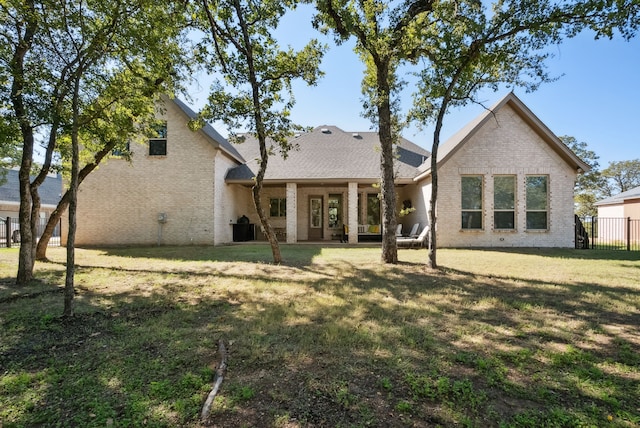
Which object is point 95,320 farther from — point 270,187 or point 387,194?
point 270,187

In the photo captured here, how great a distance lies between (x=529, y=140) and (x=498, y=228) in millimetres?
4065

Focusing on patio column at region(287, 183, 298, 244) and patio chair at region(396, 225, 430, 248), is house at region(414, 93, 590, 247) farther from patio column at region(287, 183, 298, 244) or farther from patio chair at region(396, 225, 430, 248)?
patio column at region(287, 183, 298, 244)

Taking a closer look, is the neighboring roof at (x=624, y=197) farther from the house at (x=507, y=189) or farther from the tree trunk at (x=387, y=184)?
the tree trunk at (x=387, y=184)

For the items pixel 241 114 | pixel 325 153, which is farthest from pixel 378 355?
pixel 325 153

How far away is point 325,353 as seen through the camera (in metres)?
3.31

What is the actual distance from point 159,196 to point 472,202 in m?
14.4

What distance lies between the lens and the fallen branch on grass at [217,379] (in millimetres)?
2308

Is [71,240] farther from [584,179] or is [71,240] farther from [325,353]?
[584,179]

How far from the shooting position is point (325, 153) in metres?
17.6

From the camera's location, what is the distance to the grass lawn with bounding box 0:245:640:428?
7.70ft

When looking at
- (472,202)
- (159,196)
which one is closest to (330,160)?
(472,202)

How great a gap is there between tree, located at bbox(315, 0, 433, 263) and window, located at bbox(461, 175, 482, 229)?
5.84 meters

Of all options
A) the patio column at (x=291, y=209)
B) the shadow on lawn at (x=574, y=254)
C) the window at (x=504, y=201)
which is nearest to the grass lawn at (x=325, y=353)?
the shadow on lawn at (x=574, y=254)

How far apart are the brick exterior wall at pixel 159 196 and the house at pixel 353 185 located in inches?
1.9
